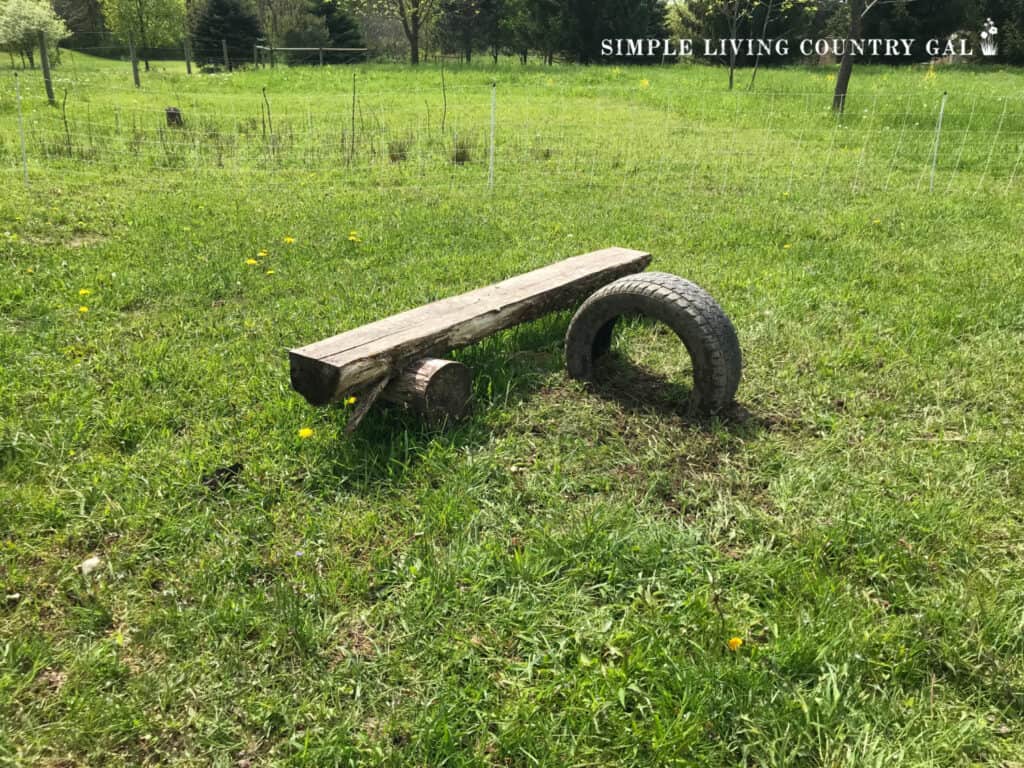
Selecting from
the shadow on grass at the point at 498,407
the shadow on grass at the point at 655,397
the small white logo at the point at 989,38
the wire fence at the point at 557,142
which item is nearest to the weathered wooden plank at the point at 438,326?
the shadow on grass at the point at 498,407

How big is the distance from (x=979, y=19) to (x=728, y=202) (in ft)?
106

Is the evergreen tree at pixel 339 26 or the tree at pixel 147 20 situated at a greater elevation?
the evergreen tree at pixel 339 26

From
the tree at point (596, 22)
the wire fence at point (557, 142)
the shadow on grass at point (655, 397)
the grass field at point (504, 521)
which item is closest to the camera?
the grass field at point (504, 521)

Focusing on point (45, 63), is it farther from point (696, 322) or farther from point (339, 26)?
point (339, 26)

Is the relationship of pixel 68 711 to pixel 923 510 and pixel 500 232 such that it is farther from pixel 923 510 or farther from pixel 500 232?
pixel 500 232

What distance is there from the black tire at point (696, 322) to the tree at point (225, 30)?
3499 centimetres

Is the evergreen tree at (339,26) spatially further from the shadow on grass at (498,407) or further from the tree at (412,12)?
the shadow on grass at (498,407)

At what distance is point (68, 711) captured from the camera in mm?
2027

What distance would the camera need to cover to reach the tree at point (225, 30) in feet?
108

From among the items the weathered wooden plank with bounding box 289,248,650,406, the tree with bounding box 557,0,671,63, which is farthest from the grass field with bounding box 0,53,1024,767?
the tree with bounding box 557,0,671,63

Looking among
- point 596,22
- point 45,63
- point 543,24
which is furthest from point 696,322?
point 543,24

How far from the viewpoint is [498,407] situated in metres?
3.63

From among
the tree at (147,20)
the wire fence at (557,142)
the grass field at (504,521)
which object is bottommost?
the grass field at (504,521)

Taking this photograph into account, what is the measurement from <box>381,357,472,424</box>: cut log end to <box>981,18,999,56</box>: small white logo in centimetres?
3732
